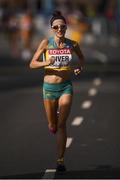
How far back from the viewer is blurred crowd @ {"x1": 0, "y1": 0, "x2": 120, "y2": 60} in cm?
4284

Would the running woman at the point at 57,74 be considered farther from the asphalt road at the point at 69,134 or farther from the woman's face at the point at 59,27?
the asphalt road at the point at 69,134

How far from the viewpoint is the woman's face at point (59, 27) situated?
39.4 ft

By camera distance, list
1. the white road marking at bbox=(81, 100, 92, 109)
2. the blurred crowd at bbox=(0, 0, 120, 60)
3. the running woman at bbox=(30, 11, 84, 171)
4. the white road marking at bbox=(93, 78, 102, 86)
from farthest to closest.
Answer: the blurred crowd at bbox=(0, 0, 120, 60)
the white road marking at bbox=(93, 78, 102, 86)
the white road marking at bbox=(81, 100, 92, 109)
the running woman at bbox=(30, 11, 84, 171)

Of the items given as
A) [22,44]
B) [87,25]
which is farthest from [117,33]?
[22,44]

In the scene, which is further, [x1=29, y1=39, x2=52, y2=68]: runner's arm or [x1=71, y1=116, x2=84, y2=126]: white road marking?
[x1=71, y1=116, x2=84, y2=126]: white road marking

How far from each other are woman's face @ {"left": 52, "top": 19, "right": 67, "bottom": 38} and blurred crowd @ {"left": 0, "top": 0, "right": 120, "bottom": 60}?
28718 mm

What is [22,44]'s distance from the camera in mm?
47406

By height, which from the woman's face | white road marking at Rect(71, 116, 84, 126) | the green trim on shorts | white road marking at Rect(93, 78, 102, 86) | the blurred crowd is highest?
the woman's face

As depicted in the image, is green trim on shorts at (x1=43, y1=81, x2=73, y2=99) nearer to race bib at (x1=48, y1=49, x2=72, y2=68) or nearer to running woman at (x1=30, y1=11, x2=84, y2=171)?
running woman at (x1=30, y1=11, x2=84, y2=171)

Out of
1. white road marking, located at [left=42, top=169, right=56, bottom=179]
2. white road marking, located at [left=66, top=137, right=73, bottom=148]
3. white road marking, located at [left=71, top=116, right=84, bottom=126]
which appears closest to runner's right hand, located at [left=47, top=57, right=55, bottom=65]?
white road marking, located at [left=42, top=169, right=56, bottom=179]

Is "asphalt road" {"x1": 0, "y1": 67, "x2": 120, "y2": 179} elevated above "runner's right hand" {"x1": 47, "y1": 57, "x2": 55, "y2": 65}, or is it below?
below

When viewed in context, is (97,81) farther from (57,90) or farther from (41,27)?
(41,27)

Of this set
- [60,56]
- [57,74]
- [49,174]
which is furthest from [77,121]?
[49,174]

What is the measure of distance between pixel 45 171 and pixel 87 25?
176 ft
